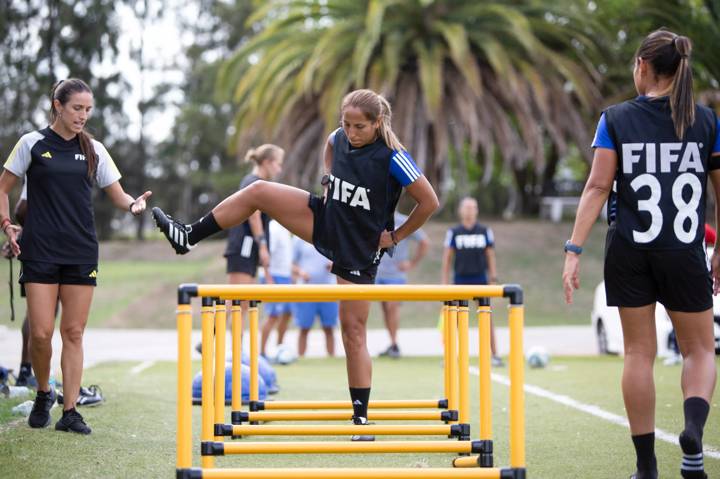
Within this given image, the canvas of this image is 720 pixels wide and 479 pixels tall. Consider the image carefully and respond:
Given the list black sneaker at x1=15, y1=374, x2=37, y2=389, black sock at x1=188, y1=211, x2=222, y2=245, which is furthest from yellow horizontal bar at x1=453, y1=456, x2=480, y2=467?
black sneaker at x1=15, y1=374, x2=37, y2=389

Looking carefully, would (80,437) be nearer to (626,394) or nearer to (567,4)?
(626,394)

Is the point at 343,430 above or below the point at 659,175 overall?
below

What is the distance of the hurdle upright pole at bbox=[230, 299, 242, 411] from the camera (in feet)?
19.7

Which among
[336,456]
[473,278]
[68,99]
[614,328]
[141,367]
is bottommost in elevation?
[141,367]

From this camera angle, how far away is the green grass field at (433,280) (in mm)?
21156

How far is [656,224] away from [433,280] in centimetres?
1931

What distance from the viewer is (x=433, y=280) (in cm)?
2381

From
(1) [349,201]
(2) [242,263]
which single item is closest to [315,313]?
(2) [242,263]

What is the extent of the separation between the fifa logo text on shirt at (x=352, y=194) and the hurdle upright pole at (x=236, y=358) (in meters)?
1.17

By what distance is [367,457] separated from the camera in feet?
18.0

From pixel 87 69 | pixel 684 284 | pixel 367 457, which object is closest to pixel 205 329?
pixel 367 457

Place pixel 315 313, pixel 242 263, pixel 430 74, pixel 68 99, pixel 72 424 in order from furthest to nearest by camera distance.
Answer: pixel 430 74 < pixel 315 313 < pixel 242 263 < pixel 68 99 < pixel 72 424

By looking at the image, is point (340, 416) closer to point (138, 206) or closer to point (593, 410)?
point (138, 206)

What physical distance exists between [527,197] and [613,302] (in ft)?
92.1
